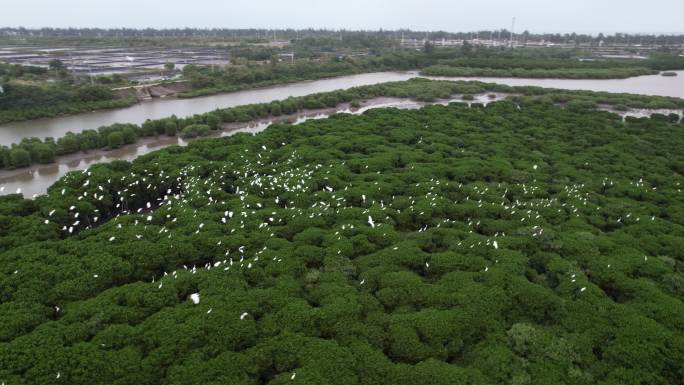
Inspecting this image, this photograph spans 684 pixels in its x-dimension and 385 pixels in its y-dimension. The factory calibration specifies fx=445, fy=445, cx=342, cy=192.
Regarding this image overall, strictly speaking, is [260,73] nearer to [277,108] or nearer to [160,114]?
[160,114]

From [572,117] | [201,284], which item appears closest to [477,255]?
[201,284]

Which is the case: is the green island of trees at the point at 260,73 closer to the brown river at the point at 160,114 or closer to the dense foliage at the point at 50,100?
the dense foliage at the point at 50,100

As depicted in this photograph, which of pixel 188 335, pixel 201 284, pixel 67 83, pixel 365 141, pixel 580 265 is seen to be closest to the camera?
pixel 188 335

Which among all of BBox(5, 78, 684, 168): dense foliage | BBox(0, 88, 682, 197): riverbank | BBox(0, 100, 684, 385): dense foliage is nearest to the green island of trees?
BBox(5, 78, 684, 168): dense foliage

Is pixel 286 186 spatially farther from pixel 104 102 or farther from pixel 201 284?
pixel 104 102

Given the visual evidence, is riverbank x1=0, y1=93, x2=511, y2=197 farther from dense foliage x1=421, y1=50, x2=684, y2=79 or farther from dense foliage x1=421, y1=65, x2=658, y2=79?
dense foliage x1=421, y1=50, x2=684, y2=79

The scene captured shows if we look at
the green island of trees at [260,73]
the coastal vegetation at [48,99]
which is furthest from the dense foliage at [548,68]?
the coastal vegetation at [48,99]
